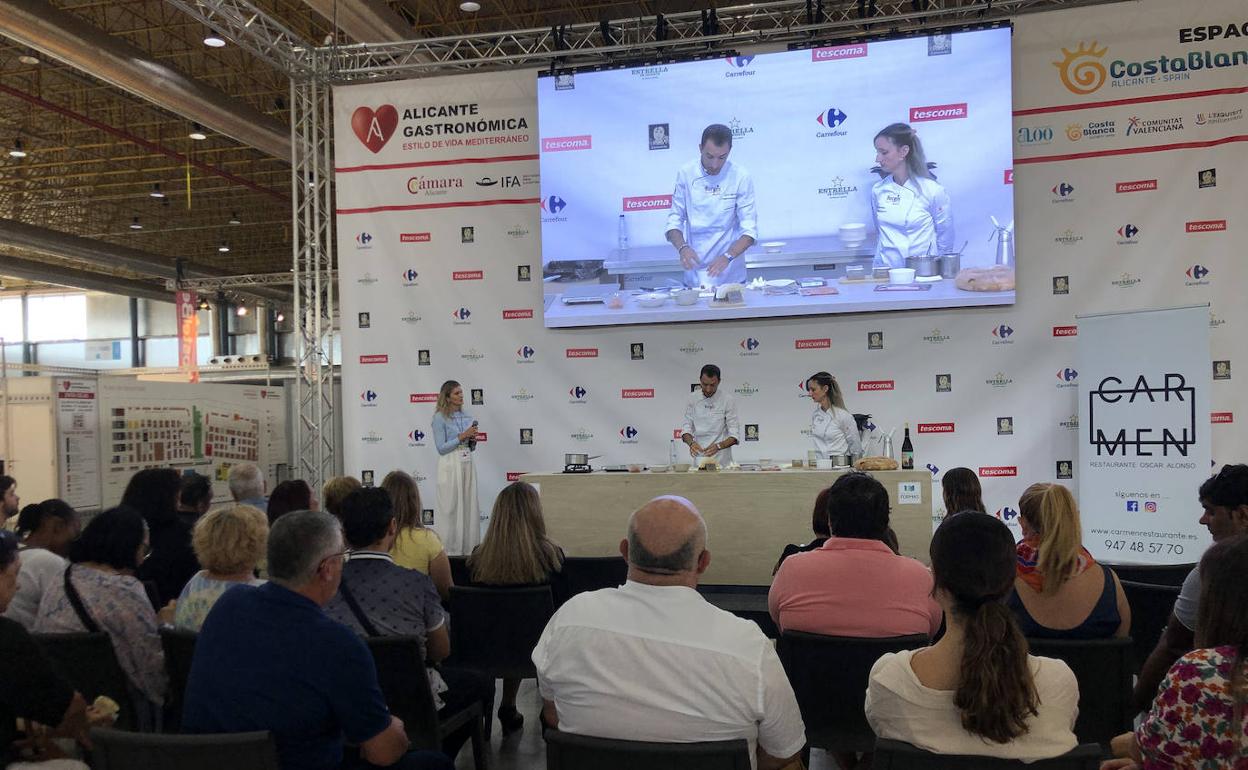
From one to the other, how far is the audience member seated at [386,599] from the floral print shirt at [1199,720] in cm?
A: 183

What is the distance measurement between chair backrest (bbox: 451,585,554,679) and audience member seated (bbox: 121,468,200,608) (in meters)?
1.15

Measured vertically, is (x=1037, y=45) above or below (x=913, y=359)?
above

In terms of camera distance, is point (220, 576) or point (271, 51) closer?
point (220, 576)

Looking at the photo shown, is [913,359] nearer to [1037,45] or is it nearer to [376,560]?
[1037,45]

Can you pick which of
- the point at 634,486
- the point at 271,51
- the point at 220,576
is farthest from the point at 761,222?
the point at 220,576

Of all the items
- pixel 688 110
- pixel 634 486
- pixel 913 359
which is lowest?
pixel 634 486

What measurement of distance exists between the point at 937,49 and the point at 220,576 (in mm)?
5814

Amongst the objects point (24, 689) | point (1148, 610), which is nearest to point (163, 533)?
point (24, 689)

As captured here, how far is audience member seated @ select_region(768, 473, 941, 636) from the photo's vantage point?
2.42 m

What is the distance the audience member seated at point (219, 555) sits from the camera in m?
2.64

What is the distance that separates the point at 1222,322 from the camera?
6.21m

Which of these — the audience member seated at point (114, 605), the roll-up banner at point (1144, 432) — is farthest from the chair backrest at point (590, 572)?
the roll-up banner at point (1144, 432)

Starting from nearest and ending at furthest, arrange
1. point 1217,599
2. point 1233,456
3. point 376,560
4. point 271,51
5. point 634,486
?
point 1217,599, point 376,560, point 634,486, point 1233,456, point 271,51

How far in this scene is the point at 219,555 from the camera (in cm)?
264
